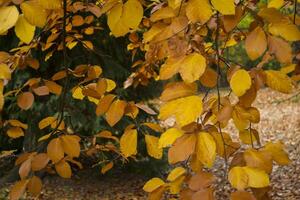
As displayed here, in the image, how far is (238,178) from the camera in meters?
0.91

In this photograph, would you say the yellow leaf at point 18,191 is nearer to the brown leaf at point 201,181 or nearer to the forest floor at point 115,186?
the brown leaf at point 201,181

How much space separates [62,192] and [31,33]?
541cm

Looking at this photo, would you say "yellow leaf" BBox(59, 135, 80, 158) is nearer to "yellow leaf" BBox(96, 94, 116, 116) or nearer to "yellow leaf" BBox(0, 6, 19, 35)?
"yellow leaf" BBox(96, 94, 116, 116)

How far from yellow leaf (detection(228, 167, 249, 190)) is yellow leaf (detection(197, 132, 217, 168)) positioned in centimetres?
5

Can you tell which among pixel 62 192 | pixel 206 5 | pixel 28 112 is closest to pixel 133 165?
pixel 62 192

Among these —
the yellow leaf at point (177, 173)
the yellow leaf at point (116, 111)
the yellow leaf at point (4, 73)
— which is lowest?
the yellow leaf at point (177, 173)

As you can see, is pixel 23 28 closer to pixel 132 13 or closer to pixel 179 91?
pixel 132 13

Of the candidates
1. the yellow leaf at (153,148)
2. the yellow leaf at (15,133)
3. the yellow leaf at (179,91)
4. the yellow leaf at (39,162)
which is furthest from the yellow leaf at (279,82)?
the yellow leaf at (15,133)

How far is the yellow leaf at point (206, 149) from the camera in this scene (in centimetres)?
92

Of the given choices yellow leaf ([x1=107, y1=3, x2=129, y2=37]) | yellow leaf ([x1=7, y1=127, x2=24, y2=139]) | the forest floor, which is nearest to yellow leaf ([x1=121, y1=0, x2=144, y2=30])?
yellow leaf ([x1=107, y1=3, x2=129, y2=37])

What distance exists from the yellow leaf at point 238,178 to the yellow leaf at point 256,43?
0.25 metres

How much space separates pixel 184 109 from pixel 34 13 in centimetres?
38

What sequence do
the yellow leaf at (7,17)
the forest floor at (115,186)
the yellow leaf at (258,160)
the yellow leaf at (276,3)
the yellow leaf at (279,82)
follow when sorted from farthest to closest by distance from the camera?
the forest floor at (115,186) < the yellow leaf at (276,3) < the yellow leaf at (279,82) < the yellow leaf at (258,160) < the yellow leaf at (7,17)

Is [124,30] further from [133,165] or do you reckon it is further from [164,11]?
[133,165]
